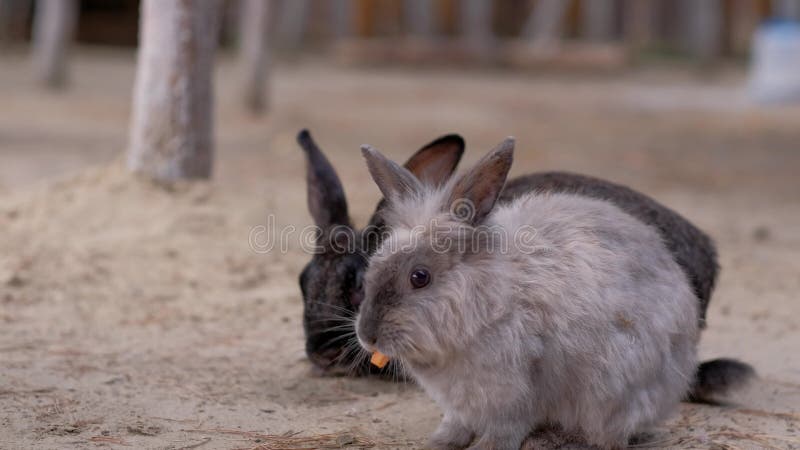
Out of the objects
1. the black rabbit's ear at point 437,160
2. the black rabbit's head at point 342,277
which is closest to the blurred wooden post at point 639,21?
the black rabbit's head at point 342,277

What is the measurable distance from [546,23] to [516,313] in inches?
624

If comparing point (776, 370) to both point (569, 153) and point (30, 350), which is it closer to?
point (30, 350)

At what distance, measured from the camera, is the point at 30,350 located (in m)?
4.49

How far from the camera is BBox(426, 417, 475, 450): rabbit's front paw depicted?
137 inches

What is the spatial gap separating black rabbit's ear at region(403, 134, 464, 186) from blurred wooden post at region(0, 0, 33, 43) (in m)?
15.4

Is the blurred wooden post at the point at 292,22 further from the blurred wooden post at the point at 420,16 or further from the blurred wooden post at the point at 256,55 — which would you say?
the blurred wooden post at the point at 256,55

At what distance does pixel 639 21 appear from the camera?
19953 millimetres

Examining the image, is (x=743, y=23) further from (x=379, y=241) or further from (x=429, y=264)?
(x=429, y=264)

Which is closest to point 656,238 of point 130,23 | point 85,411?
point 85,411

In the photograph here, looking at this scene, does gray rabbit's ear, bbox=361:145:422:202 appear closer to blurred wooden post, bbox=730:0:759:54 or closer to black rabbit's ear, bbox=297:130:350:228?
black rabbit's ear, bbox=297:130:350:228

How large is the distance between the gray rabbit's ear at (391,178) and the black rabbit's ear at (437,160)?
0.56 meters

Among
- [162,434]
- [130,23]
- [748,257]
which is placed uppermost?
[130,23]

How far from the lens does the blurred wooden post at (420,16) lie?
1953 centimetres

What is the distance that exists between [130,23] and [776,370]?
697 inches
